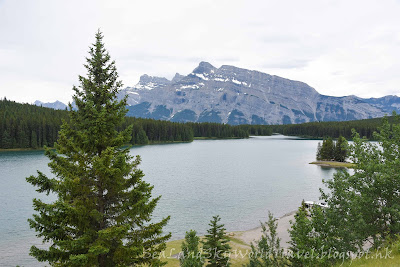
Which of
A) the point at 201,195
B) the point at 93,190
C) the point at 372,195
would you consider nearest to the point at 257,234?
the point at 201,195

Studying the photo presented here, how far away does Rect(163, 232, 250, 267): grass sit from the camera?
27922 millimetres

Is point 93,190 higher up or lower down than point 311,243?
higher up

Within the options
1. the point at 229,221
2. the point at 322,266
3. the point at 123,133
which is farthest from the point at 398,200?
the point at 229,221

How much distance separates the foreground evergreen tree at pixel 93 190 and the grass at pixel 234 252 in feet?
45.6

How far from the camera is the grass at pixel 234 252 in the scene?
27.9m

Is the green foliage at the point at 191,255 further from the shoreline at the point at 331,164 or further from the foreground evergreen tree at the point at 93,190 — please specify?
the shoreline at the point at 331,164

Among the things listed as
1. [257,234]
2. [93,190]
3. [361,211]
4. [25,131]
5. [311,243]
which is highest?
[25,131]

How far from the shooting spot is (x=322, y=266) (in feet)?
46.1

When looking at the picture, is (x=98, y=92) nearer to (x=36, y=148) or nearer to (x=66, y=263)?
(x=66, y=263)

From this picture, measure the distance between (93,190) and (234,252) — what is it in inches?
849

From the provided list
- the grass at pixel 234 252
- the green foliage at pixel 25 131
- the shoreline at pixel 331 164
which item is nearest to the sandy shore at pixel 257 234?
the grass at pixel 234 252

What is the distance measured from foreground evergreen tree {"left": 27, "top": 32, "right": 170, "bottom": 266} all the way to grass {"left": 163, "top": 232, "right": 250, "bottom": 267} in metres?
13.9

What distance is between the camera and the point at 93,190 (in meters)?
13.9

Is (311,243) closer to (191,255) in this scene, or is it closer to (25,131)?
(191,255)
